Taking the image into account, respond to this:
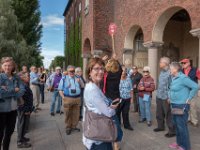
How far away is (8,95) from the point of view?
5.44 meters

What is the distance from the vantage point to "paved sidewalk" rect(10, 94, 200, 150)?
6.72 m

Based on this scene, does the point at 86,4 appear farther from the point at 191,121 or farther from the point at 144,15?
the point at 191,121

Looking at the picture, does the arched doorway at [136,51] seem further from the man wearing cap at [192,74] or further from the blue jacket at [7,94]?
the blue jacket at [7,94]

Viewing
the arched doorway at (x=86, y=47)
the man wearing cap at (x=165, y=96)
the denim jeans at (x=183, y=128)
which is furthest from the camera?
the arched doorway at (x=86, y=47)

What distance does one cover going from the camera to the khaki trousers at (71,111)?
8109 millimetres

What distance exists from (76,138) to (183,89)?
2.91 meters

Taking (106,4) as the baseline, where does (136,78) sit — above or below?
below

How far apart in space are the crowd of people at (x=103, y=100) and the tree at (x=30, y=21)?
29.0m

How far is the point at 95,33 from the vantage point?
21969 millimetres

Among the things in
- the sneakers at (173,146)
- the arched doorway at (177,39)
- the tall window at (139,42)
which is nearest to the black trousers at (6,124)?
the sneakers at (173,146)

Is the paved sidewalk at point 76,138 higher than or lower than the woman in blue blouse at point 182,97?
lower

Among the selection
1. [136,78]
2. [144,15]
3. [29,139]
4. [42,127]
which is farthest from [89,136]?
[144,15]

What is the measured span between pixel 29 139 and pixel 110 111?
4246 millimetres

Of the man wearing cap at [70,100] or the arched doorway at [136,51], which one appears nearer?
the man wearing cap at [70,100]
